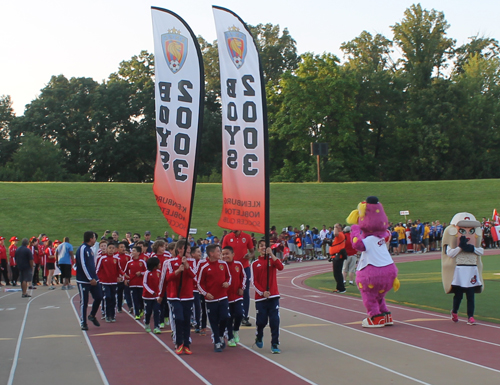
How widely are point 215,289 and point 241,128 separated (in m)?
2.48

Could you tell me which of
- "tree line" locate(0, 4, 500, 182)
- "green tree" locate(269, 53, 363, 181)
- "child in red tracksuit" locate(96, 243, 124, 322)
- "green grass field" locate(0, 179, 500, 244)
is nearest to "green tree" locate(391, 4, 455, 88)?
"tree line" locate(0, 4, 500, 182)

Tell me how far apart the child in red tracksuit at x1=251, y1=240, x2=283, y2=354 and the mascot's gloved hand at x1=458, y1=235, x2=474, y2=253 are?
4.12 m

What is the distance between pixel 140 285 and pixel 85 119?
57219 mm

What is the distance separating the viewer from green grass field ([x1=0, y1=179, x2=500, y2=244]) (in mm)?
37656

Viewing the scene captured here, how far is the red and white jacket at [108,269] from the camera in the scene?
1264 centimetres

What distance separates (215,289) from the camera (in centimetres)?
886

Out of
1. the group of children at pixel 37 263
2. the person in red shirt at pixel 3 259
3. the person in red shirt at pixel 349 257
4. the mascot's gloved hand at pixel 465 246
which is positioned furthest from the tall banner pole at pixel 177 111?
the group of children at pixel 37 263

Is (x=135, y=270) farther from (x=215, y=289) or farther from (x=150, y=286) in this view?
(x=215, y=289)

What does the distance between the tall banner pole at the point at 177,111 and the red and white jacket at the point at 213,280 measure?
710 mm

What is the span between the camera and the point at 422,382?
700 cm

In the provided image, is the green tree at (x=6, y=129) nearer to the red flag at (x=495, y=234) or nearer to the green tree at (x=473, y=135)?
the green tree at (x=473, y=135)

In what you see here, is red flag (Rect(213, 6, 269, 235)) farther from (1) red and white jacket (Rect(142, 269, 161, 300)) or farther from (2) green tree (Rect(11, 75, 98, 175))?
(2) green tree (Rect(11, 75, 98, 175))

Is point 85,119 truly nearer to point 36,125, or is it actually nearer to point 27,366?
point 36,125

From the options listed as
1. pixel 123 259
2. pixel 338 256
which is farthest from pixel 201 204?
pixel 123 259
